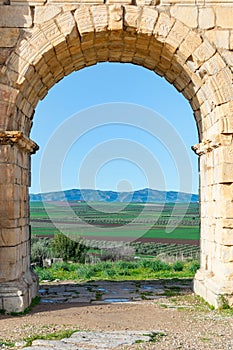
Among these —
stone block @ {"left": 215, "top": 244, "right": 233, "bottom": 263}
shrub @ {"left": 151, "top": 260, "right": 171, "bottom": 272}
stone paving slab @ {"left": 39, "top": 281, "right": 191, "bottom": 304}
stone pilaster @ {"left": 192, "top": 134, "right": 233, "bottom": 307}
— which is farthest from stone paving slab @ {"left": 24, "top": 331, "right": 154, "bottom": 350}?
shrub @ {"left": 151, "top": 260, "right": 171, "bottom": 272}

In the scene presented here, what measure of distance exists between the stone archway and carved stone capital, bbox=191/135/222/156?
0.07 feet

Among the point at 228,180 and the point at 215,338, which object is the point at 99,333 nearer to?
the point at 215,338

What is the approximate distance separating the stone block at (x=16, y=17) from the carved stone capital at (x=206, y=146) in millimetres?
3806

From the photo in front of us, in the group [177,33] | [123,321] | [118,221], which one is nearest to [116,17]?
[177,33]

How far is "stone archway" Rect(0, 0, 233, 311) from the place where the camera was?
8953 mm

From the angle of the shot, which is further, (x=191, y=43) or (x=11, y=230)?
(x=191, y=43)

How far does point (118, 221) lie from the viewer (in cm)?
5756

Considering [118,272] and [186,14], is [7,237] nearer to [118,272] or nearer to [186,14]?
[186,14]

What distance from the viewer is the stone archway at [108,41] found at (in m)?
8.95

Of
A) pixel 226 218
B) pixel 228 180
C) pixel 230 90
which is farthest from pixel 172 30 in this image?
pixel 226 218

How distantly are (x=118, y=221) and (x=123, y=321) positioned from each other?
4947 cm

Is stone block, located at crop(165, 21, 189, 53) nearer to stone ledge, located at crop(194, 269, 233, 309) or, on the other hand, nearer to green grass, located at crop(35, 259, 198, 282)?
stone ledge, located at crop(194, 269, 233, 309)

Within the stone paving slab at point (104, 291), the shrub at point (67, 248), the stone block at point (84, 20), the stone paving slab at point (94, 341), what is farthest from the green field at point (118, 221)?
the stone paving slab at point (94, 341)

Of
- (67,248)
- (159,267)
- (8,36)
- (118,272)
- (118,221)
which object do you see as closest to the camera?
(8,36)
